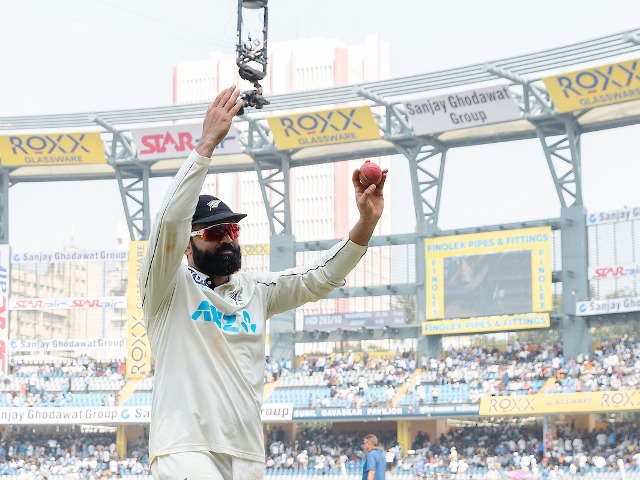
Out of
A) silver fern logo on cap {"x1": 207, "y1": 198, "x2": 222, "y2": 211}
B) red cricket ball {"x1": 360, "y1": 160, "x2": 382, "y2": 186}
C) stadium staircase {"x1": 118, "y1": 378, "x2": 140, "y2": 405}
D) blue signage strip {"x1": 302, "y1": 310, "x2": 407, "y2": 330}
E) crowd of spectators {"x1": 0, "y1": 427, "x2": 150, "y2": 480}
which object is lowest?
crowd of spectators {"x1": 0, "y1": 427, "x2": 150, "y2": 480}

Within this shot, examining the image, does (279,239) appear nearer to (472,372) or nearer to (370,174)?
(472,372)

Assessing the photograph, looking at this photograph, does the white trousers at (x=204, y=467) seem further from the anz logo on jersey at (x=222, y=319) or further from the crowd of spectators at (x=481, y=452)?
the crowd of spectators at (x=481, y=452)

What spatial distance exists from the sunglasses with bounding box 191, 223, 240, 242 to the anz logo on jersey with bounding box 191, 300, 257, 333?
29 cm

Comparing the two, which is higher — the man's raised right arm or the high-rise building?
the high-rise building

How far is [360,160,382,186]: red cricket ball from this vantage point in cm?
505

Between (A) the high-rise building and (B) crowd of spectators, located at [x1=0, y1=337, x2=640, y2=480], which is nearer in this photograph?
(B) crowd of spectators, located at [x1=0, y1=337, x2=640, y2=480]

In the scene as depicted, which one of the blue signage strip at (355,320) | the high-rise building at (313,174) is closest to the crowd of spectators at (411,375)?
the blue signage strip at (355,320)

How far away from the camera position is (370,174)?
16.6 ft

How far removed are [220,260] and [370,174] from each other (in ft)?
2.43

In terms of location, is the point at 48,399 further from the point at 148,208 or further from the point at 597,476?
the point at 597,476

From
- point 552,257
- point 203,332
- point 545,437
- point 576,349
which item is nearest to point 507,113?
point 552,257

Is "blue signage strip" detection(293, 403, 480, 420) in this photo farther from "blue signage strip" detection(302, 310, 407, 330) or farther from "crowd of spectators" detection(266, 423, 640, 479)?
"blue signage strip" detection(302, 310, 407, 330)

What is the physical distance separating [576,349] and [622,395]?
2.60 m

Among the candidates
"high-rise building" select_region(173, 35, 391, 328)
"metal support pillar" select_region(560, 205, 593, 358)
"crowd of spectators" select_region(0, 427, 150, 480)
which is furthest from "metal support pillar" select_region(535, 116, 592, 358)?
"high-rise building" select_region(173, 35, 391, 328)
